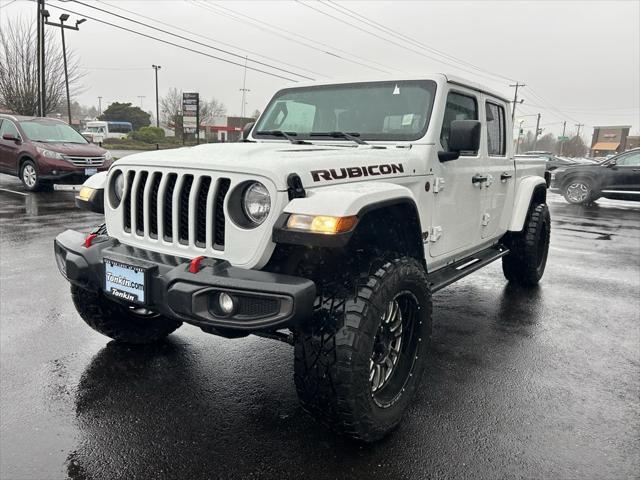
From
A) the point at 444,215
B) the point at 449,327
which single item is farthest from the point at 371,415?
the point at 449,327

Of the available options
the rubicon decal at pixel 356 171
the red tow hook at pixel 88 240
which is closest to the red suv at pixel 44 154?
the red tow hook at pixel 88 240

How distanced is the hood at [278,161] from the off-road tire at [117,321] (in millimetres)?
978

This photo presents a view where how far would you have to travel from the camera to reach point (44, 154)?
37.6 ft

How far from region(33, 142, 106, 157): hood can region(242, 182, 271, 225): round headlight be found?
35.2ft

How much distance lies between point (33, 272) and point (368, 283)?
4.57 m

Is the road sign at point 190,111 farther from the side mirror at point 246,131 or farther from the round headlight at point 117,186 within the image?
the round headlight at point 117,186

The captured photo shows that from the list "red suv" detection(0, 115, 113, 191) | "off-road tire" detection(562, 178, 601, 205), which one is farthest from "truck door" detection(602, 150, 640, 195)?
"red suv" detection(0, 115, 113, 191)

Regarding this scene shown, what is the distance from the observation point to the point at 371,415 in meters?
2.42

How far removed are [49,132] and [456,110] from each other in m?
11.7

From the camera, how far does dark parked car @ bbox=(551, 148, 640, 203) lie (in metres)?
13.5

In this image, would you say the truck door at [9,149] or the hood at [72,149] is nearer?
the hood at [72,149]

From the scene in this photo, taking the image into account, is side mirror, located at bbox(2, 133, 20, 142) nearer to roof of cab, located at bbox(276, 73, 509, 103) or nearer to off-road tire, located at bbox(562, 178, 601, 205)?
roof of cab, located at bbox(276, 73, 509, 103)

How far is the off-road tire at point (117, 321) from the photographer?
10.6ft

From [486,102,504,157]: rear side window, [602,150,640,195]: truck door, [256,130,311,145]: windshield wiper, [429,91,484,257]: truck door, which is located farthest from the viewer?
[602,150,640,195]: truck door
